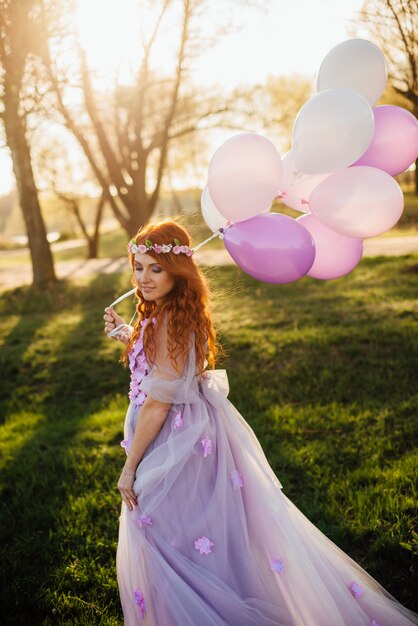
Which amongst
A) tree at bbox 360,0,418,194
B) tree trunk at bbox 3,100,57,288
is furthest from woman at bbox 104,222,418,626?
tree trunk at bbox 3,100,57,288

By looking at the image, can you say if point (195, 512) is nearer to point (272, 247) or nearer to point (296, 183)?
point (272, 247)

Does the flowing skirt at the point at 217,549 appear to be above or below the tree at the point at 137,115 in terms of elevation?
below

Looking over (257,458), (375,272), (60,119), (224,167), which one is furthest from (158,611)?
(60,119)

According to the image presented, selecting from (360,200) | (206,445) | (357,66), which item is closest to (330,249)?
(360,200)

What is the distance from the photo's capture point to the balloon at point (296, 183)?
96.3 inches

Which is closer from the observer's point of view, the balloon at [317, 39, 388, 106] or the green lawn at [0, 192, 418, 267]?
the balloon at [317, 39, 388, 106]

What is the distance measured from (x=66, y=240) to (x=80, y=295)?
106 ft

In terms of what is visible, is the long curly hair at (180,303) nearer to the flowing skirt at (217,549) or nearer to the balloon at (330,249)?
the flowing skirt at (217,549)

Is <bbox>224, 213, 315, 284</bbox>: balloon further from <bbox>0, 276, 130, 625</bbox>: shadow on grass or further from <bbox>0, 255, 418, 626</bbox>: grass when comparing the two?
<bbox>0, 276, 130, 625</bbox>: shadow on grass

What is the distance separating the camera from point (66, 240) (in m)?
40.2

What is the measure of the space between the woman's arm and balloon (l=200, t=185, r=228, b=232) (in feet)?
3.34

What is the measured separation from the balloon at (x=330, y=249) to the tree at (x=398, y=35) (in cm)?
202

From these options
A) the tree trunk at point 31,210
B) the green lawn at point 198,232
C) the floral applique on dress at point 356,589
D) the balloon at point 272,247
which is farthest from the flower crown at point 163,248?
the tree trunk at point 31,210

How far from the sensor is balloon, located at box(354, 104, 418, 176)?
7.70 feet
